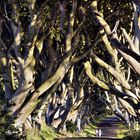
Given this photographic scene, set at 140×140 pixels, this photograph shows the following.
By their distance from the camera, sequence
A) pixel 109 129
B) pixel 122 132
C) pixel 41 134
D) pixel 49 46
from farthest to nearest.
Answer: pixel 109 129, pixel 122 132, pixel 41 134, pixel 49 46

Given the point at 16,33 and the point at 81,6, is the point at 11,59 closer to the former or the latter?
the point at 16,33

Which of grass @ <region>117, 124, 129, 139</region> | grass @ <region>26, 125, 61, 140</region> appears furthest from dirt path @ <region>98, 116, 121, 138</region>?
grass @ <region>26, 125, 61, 140</region>

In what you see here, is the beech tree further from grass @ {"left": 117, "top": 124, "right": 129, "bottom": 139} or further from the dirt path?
the dirt path

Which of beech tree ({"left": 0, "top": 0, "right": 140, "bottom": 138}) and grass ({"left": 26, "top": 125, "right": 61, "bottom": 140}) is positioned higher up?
beech tree ({"left": 0, "top": 0, "right": 140, "bottom": 138})

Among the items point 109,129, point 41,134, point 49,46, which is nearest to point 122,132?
point 109,129

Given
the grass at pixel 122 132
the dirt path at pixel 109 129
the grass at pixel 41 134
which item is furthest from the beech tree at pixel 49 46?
the dirt path at pixel 109 129

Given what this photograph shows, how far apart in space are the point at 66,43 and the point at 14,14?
97.1 inches

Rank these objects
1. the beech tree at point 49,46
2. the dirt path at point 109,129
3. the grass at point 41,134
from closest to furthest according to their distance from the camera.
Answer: the beech tree at point 49,46
the grass at point 41,134
the dirt path at point 109,129

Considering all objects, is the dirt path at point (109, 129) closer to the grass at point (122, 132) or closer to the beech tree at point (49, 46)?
A: the grass at point (122, 132)

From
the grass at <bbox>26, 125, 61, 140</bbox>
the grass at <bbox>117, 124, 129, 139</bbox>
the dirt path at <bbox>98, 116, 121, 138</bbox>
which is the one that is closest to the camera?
the grass at <bbox>26, 125, 61, 140</bbox>

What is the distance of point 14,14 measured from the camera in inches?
688

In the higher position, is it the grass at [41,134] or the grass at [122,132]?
the grass at [122,132]

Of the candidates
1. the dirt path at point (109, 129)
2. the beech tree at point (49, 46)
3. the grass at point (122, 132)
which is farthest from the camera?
the dirt path at point (109, 129)

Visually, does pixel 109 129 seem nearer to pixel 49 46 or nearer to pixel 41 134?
pixel 41 134
